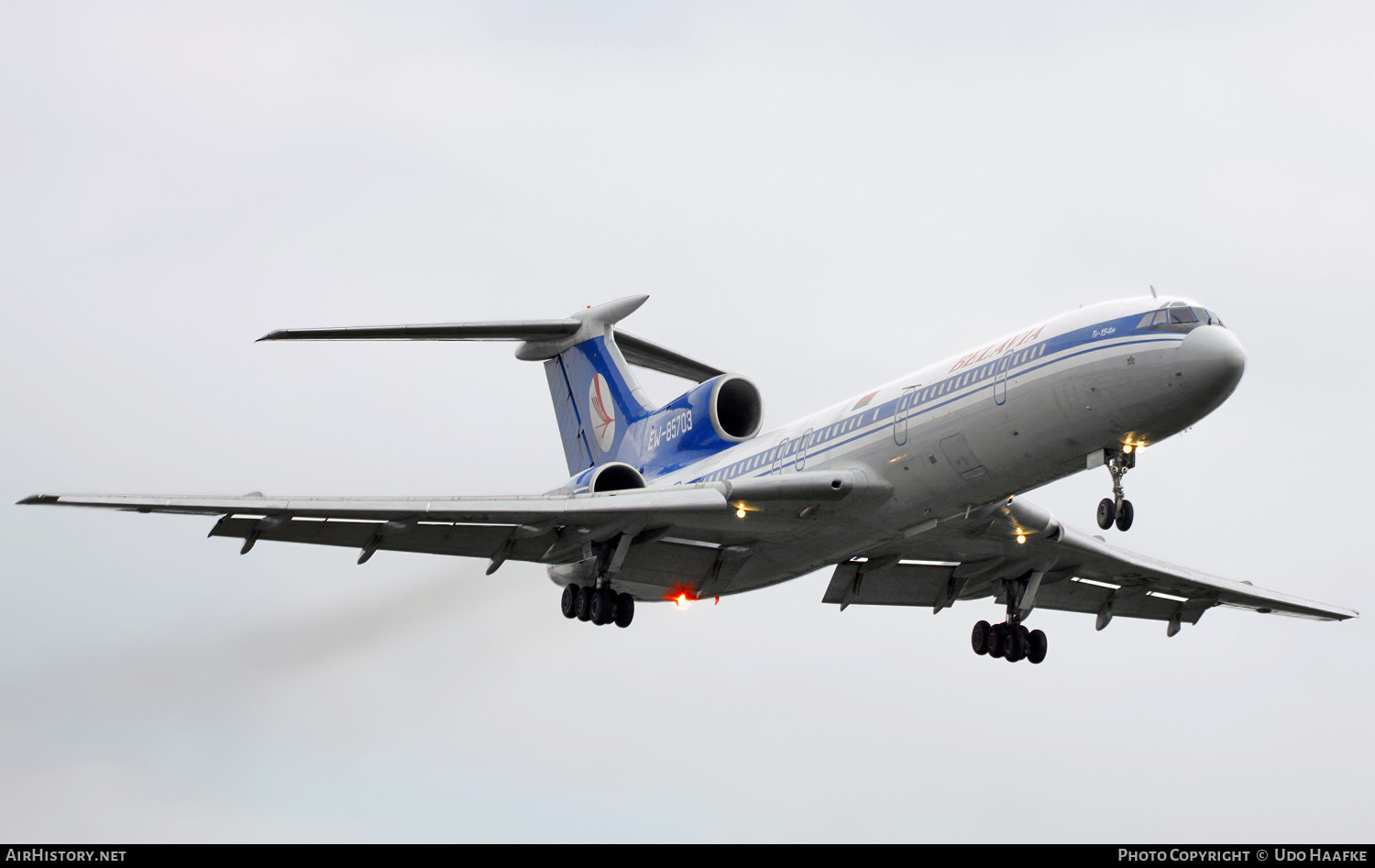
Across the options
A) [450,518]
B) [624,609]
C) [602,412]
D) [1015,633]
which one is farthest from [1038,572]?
[450,518]

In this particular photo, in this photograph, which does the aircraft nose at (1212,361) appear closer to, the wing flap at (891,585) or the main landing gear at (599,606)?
the wing flap at (891,585)

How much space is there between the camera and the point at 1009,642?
79.3 ft

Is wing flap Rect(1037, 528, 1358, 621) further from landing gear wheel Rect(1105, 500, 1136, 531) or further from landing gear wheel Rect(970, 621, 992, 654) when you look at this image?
landing gear wheel Rect(1105, 500, 1136, 531)

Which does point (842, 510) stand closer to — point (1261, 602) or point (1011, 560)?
point (1011, 560)

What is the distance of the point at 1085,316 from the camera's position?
1883 centimetres

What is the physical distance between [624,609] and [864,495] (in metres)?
4.57

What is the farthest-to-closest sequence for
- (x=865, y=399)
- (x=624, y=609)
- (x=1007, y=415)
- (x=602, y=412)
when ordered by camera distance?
1. (x=602, y=412)
2. (x=624, y=609)
3. (x=865, y=399)
4. (x=1007, y=415)

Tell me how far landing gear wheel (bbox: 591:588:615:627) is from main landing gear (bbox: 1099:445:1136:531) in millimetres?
7648

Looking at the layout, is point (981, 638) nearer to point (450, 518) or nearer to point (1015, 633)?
point (1015, 633)

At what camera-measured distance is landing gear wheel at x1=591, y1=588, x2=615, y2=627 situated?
22.5 metres

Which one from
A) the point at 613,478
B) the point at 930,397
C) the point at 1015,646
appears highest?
the point at 930,397
